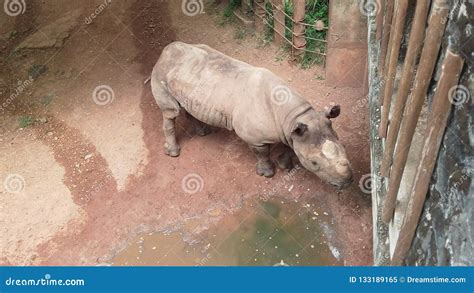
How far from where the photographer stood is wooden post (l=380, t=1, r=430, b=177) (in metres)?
3.70

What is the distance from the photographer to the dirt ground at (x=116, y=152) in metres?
6.88

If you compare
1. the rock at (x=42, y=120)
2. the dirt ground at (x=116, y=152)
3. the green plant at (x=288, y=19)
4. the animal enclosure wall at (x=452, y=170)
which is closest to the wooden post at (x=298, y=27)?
the green plant at (x=288, y=19)

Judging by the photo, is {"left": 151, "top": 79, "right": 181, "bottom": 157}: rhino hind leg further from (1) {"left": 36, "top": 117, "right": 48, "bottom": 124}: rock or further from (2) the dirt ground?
(1) {"left": 36, "top": 117, "right": 48, "bottom": 124}: rock

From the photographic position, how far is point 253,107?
6.57 meters

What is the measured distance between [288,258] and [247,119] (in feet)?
6.41

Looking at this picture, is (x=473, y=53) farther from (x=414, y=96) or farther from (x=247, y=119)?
(x=247, y=119)

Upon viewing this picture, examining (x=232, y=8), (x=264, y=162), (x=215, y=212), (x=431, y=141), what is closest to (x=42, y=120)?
(x=215, y=212)

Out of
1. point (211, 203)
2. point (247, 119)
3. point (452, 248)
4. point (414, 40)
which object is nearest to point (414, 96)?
point (414, 40)

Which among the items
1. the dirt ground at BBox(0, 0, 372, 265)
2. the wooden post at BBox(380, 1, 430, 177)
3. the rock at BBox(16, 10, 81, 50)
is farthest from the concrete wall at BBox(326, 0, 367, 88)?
the rock at BBox(16, 10, 81, 50)

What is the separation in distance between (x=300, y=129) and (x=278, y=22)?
365cm

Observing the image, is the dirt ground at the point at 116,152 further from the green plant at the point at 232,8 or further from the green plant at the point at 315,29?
the green plant at the point at 315,29

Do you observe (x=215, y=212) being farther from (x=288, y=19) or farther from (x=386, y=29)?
(x=288, y=19)

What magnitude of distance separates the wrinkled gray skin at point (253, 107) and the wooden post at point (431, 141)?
2.21m

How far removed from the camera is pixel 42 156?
7930mm
